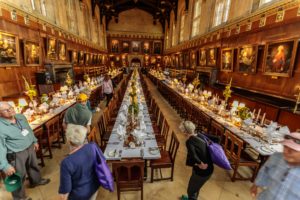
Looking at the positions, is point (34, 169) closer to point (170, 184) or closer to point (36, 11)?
point (170, 184)

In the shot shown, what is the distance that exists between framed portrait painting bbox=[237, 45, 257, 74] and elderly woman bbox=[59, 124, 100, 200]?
7.75m

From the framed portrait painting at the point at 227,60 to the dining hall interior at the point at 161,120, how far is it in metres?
0.06

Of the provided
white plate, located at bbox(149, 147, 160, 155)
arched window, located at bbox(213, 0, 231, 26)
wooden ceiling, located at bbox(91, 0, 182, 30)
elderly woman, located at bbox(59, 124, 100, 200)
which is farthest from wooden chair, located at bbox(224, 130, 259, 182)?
wooden ceiling, located at bbox(91, 0, 182, 30)

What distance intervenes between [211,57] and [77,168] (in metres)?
11.3

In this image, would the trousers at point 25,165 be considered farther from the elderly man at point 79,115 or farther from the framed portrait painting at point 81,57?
the framed portrait painting at point 81,57

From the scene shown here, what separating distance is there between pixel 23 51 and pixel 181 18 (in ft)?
61.3

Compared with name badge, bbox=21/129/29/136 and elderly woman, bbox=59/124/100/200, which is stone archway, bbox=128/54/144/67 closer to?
name badge, bbox=21/129/29/136

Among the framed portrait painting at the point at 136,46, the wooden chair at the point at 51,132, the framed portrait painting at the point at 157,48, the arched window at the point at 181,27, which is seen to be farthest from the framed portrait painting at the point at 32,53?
the framed portrait painting at the point at 157,48

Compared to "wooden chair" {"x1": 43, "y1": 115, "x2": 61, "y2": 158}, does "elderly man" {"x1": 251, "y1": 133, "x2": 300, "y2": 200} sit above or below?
above

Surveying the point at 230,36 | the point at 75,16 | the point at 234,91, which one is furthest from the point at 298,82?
the point at 75,16

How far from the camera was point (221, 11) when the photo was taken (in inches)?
420

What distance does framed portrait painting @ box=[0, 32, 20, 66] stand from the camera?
582 centimetres

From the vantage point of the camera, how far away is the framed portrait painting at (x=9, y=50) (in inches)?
229

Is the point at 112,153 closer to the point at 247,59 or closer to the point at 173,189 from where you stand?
the point at 173,189
